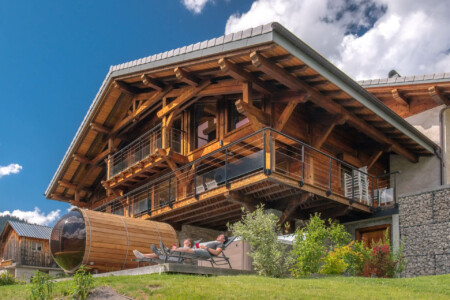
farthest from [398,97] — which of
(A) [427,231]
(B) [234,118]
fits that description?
(B) [234,118]

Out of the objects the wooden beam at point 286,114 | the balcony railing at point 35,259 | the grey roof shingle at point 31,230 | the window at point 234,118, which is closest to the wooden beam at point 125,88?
the window at point 234,118

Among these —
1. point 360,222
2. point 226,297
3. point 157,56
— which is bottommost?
point 226,297

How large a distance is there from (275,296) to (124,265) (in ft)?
20.2

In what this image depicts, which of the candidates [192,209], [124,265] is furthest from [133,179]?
[124,265]

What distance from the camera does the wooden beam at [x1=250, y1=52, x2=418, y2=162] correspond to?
13208 mm

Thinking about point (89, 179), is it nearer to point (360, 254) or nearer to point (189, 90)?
point (189, 90)

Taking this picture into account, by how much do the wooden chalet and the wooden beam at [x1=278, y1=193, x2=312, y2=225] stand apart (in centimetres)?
3

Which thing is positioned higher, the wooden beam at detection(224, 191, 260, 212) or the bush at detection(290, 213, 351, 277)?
the wooden beam at detection(224, 191, 260, 212)

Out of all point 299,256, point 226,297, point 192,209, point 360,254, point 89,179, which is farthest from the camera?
point 89,179

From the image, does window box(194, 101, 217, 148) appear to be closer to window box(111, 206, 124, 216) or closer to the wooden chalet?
the wooden chalet

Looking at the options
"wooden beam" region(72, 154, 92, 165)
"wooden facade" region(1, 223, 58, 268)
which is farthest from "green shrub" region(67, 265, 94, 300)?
"wooden facade" region(1, 223, 58, 268)

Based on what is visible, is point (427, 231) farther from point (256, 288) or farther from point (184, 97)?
point (184, 97)

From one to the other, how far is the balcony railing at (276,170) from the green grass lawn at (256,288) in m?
3.82

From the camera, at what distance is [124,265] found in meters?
13.8
